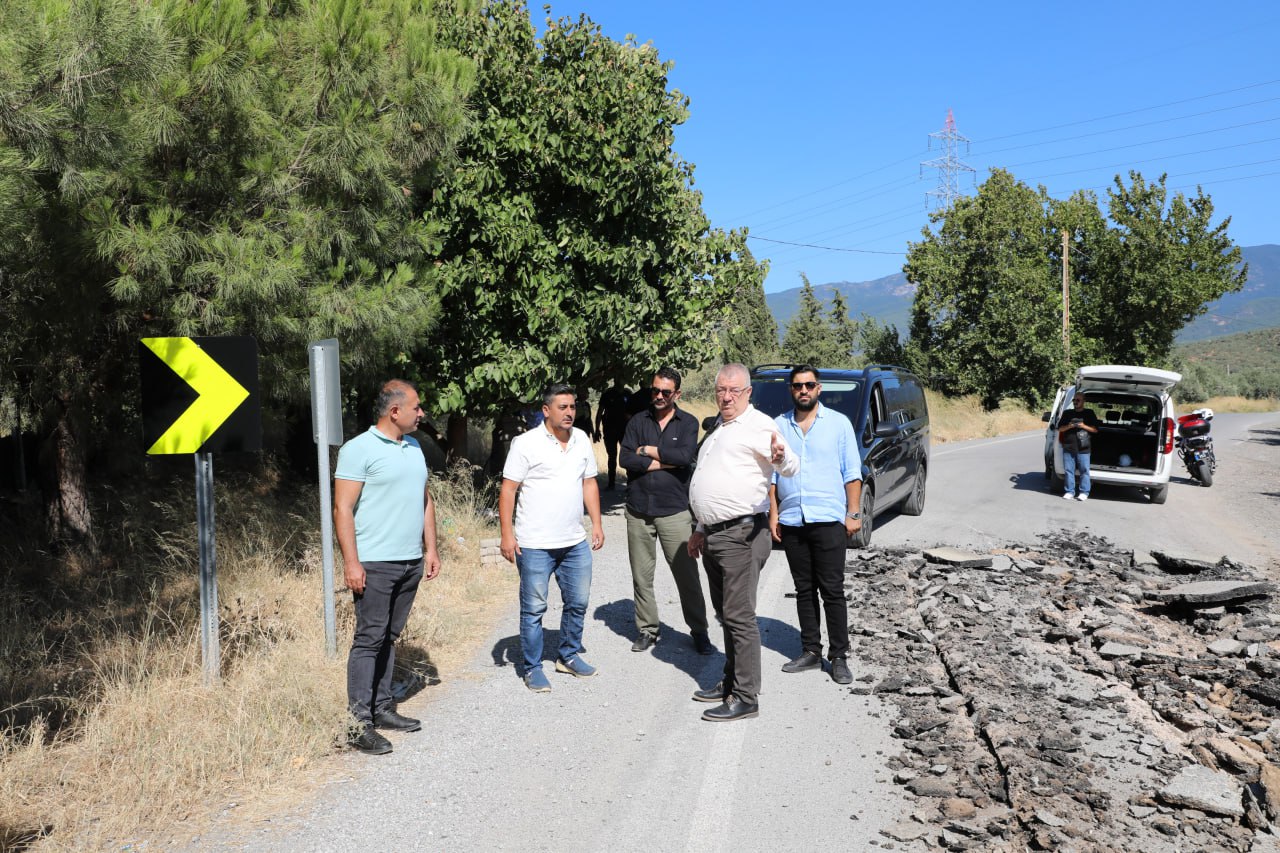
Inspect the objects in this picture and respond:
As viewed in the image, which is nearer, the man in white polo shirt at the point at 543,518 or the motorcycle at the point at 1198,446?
the man in white polo shirt at the point at 543,518

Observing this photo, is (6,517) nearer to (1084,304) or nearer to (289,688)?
(289,688)

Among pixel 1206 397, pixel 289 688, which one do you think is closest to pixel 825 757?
pixel 289 688

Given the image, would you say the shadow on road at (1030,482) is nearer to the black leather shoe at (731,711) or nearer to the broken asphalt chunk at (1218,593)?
the broken asphalt chunk at (1218,593)

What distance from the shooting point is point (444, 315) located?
12.0m

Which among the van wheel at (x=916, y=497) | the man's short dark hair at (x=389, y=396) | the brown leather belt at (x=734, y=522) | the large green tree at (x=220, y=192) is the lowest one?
the van wheel at (x=916, y=497)

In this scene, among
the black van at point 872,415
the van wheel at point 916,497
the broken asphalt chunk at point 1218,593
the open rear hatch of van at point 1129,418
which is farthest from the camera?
the open rear hatch of van at point 1129,418

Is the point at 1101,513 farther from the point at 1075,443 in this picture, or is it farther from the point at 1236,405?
the point at 1236,405

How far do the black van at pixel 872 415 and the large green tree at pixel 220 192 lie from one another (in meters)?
4.16

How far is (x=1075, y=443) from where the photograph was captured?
50.5ft

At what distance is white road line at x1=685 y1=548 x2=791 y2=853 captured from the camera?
4.11m

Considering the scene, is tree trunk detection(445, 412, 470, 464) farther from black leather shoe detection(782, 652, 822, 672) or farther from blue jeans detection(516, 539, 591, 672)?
black leather shoe detection(782, 652, 822, 672)

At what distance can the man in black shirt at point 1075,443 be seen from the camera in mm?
15211

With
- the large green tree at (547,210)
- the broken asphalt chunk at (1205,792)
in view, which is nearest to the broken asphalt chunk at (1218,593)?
the broken asphalt chunk at (1205,792)

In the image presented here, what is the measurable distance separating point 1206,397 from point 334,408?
79.6m
